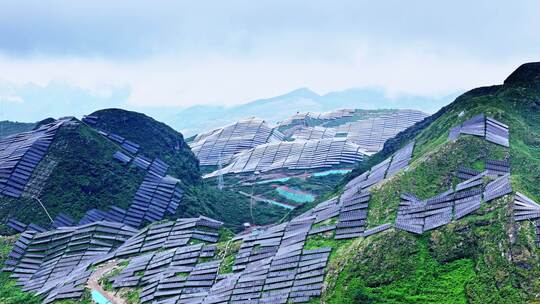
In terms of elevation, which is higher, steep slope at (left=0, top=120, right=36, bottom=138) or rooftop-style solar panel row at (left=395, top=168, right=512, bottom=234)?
steep slope at (left=0, top=120, right=36, bottom=138)

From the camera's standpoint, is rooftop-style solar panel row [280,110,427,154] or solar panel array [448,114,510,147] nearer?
solar panel array [448,114,510,147]

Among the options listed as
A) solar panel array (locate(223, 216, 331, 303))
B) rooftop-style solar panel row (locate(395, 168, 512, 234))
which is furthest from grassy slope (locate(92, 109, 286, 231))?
rooftop-style solar panel row (locate(395, 168, 512, 234))

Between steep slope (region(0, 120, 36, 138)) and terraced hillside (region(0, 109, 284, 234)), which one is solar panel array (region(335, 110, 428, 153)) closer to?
terraced hillside (region(0, 109, 284, 234))

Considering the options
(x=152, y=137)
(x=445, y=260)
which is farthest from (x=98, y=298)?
(x=152, y=137)

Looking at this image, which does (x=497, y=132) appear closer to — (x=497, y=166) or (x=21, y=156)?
(x=497, y=166)

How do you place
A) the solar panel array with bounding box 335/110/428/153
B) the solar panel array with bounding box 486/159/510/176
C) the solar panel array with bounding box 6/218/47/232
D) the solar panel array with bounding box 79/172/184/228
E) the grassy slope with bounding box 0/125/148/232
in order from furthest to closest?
the solar panel array with bounding box 335/110/428/153
the solar panel array with bounding box 79/172/184/228
the grassy slope with bounding box 0/125/148/232
the solar panel array with bounding box 6/218/47/232
the solar panel array with bounding box 486/159/510/176

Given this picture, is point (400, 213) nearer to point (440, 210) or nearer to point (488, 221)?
point (440, 210)
